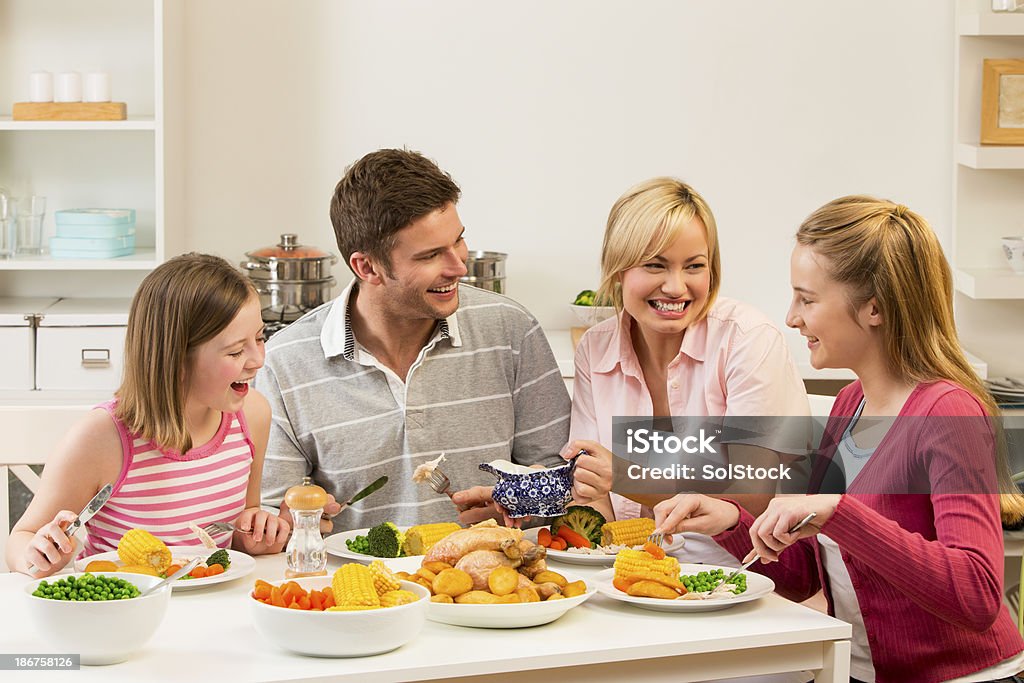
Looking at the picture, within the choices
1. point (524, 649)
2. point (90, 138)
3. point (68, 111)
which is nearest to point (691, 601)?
point (524, 649)

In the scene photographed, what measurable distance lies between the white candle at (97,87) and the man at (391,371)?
3.97ft

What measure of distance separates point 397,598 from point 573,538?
1.46ft

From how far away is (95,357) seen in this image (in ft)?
9.75

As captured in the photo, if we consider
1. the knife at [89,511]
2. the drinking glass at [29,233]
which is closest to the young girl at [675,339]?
the knife at [89,511]

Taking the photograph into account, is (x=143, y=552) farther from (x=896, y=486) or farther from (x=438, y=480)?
(x=896, y=486)

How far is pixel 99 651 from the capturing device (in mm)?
1265

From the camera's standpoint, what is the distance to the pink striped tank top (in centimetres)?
177

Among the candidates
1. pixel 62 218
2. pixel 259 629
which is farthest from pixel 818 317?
pixel 62 218

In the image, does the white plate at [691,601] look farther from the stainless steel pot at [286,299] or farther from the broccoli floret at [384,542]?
the stainless steel pot at [286,299]

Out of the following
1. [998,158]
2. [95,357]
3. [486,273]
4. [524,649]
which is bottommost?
[524,649]

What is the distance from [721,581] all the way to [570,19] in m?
2.18

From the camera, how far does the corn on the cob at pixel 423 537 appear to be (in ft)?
5.49

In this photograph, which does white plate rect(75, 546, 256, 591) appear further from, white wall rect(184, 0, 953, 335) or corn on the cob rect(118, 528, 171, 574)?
white wall rect(184, 0, 953, 335)

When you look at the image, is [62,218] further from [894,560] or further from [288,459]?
[894,560]
